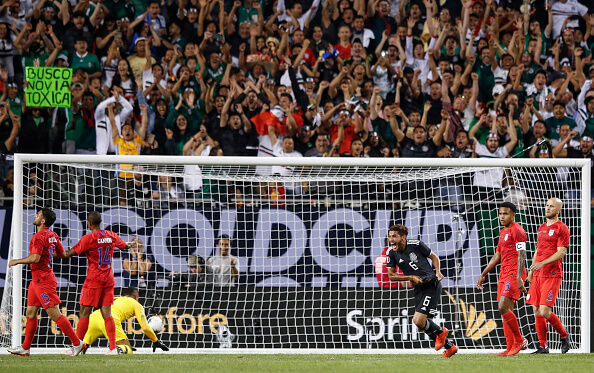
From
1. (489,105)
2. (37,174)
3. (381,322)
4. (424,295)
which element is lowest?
(381,322)

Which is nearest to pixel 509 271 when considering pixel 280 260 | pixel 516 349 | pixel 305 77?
pixel 516 349

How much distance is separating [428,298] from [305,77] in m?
6.98

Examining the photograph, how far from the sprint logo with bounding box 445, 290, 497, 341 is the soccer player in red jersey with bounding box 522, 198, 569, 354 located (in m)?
1.70

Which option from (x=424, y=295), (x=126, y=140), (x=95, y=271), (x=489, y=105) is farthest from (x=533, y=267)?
(x=126, y=140)

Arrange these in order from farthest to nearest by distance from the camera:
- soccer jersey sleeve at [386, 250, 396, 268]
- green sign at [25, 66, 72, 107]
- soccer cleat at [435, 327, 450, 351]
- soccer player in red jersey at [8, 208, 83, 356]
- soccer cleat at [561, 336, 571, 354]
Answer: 1. green sign at [25, 66, 72, 107]
2. soccer cleat at [561, 336, 571, 354]
3. soccer player in red jersey at [8, 208, 83, 356]
4. soccer jersey sleeve at [386, 250, 396, 268]
5. soccer cleat at [435, 327, 450, 351]

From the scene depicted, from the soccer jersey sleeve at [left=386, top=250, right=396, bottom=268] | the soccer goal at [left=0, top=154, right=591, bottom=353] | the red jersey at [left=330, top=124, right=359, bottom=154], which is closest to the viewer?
the soccer jersey sleeve at [left=386, top=250, right=396, bottom=268]

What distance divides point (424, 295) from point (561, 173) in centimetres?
424

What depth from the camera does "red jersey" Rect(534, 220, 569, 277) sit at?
10320 mm

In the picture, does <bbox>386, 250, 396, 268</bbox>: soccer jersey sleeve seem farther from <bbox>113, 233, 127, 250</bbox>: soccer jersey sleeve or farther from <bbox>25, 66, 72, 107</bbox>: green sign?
<bbox>25, 66, 72, 107</bbox>: green sign

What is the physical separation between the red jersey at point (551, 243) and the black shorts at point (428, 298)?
5.11 ft

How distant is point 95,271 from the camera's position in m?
10.3

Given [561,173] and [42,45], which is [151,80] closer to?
[42,45]

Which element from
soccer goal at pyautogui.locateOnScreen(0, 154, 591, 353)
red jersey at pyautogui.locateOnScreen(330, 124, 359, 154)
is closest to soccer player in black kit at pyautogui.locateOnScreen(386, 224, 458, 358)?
soccer goal at pyautogui.locateOnScreen(0, 154, 591, 353)

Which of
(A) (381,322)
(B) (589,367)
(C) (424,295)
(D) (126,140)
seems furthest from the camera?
(D) (126,140)
